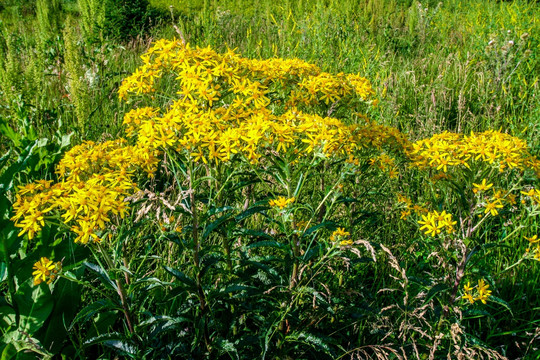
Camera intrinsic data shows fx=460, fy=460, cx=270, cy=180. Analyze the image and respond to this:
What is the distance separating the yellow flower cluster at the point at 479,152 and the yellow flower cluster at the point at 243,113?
0.43 ft

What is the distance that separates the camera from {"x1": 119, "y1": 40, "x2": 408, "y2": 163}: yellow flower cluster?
1.64 metres

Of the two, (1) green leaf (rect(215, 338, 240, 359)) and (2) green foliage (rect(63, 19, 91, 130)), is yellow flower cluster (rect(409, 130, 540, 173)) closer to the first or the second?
(1) green leaf (rect(215, 338, 240, 359))

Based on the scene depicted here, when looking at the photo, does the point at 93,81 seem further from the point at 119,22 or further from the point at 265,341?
the point at 119,22

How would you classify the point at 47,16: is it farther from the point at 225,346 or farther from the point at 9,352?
the point at 225,346

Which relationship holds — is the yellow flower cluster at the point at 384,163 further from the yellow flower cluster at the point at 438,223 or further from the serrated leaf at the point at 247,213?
the serrated leaf at the point at 247,213

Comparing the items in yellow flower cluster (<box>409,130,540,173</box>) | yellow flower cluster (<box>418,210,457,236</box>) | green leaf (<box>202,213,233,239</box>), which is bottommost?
yellow flower cluster (<box>418,210,457,236</box>)

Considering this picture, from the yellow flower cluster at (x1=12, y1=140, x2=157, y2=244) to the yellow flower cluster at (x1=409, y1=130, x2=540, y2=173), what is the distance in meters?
1.11

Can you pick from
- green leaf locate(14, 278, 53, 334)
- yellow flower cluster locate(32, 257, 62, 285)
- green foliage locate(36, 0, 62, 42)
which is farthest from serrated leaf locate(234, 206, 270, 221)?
green foliage locate(36, 0, 62, 42)

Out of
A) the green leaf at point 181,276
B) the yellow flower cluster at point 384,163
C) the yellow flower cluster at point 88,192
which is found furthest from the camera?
the yellow flower cluster at point 384,163

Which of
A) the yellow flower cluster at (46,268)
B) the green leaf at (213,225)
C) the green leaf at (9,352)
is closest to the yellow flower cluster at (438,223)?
the green leaf at (213,225)

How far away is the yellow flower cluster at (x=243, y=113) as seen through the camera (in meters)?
1.64

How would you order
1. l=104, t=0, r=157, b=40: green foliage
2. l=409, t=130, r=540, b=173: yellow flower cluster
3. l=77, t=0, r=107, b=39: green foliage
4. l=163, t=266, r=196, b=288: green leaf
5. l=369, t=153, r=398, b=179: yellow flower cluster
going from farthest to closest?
1. l=104, t=0, r=157, b=40: green foliage
2. l=77, t=0, r=107, b=39: green foliage
3. l=369, t=153, r=398, b=179: yellow flower cluster
4. l=409, t=130, r=540, b=173: yellow flower cluster
5. l=163, t=266, r=196, b=288: green leaf

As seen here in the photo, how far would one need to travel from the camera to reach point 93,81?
3420 mm

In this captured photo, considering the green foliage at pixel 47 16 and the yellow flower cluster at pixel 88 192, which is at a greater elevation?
the green foliage at pixel 47 16
